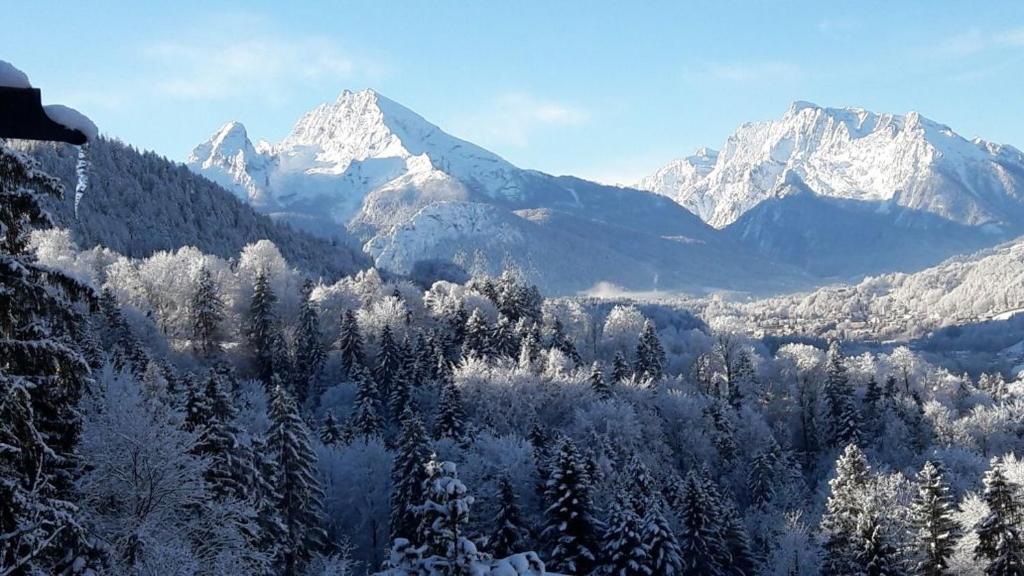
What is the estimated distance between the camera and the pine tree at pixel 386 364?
210 feet

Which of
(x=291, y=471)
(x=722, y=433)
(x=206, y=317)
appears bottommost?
(x=722, y=433)

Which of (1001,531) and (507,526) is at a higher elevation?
(1001,531)

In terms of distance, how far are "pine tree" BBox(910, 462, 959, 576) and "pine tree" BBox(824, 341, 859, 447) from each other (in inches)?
1331

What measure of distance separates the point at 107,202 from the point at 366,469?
4503 inches

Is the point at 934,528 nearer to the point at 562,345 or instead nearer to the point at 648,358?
the point at 562,345

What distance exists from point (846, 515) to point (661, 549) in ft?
38.0

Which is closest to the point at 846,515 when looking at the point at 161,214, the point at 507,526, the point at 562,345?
the point at 507,526

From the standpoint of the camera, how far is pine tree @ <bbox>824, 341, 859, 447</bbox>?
69.1 meters

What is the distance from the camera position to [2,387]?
8.86 m

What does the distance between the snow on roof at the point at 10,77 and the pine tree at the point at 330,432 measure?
4778cm

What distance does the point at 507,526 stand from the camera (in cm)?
3316

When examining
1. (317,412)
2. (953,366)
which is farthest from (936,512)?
(953,366)

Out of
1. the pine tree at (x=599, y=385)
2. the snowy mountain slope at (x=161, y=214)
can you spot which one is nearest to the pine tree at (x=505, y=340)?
the pine tree at (x=599, y=385)

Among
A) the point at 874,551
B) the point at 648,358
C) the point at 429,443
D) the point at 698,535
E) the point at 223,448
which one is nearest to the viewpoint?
the point at 223,448
